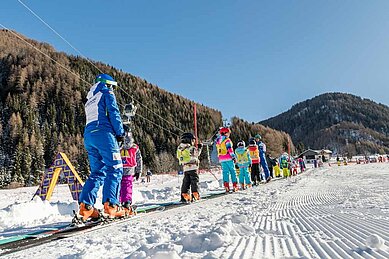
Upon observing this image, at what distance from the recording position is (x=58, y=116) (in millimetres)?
78438

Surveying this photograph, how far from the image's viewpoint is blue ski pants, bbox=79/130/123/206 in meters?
4.12

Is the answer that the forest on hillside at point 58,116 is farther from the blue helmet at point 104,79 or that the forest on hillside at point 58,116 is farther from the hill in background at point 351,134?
the hill in background at point 351,134

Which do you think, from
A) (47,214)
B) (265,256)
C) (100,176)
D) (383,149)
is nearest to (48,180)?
(47,214)

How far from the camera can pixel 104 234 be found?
3.10m

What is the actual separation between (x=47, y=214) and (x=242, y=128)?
3799 inches

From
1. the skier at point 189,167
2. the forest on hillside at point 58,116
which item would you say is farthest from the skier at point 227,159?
the forest on hillside at point 58,116

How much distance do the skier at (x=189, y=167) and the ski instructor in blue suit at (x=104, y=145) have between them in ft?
9.04

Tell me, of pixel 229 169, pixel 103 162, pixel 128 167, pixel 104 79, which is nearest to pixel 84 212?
pixel 103 162

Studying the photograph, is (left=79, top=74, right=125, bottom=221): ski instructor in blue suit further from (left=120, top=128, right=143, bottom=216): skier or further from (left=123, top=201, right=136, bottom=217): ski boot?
(left=120, top=128, right=143, bottom=216): skier

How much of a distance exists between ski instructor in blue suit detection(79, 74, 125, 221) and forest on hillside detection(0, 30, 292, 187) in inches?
1884

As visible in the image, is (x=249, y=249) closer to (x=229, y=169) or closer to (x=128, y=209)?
(x=128, y=209)

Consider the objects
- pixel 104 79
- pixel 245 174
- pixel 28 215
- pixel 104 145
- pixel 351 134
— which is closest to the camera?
pixel 104 145

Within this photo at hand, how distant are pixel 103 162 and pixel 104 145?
25 cm

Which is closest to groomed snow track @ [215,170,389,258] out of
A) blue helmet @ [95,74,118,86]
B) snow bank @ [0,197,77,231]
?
blue helmet @ [95,74,118,86]
